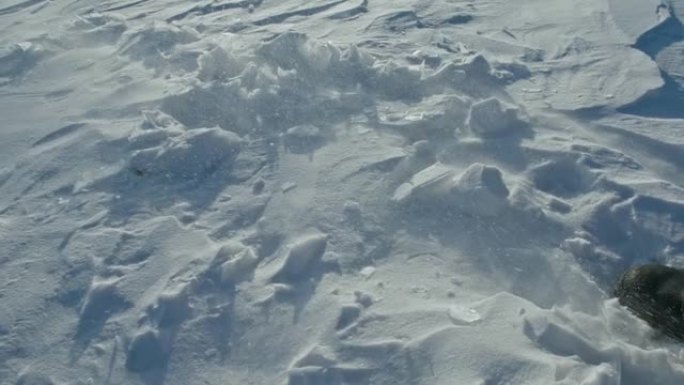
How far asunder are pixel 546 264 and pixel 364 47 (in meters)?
2.44

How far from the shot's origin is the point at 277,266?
9.98 ft

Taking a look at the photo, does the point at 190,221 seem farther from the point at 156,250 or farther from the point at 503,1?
the point at 503,1

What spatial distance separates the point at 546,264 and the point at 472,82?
164 centimetres

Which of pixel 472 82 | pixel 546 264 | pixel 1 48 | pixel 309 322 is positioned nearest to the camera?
pixel 309 322

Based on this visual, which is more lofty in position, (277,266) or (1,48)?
(1,48)

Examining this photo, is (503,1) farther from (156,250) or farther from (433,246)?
(156,250)

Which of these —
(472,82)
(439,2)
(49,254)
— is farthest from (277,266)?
(439,2)

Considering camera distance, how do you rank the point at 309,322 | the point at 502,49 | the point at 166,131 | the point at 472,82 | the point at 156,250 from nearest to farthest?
the point at 309,322, the point at 156,250, the point at 166,131, the point at 472,82, the point at 502,49

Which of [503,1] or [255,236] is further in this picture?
[503,1]

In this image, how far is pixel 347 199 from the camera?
3396mm

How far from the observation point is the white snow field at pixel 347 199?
2641mm

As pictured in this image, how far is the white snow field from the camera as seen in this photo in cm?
264

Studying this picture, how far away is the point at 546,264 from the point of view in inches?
118

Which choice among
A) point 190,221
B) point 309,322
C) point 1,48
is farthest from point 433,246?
point 1,48
